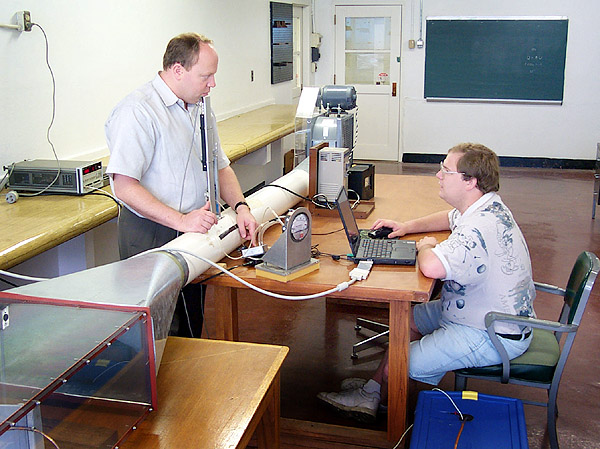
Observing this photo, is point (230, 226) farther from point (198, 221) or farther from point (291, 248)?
point (291, 248)

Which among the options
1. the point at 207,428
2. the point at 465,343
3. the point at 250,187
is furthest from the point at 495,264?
the point at 250,187

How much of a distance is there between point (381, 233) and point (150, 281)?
1.33 m

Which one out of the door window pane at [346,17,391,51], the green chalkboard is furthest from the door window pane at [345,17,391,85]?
the green chalkboard

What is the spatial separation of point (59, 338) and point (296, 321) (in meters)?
2.53

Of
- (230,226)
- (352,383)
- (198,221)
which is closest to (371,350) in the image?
(352,383)

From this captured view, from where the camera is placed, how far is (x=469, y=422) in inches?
88.2

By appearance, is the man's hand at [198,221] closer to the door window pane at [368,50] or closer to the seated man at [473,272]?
the seated man at [473,272]

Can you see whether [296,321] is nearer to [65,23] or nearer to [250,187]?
[65,23]

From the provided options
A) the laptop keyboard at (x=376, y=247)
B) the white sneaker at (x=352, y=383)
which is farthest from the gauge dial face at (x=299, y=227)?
the white sneaker at (x=352, y=383)

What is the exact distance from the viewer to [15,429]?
124 centimetres

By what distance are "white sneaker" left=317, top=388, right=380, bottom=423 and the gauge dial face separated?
0.78m

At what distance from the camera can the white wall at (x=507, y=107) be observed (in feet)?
28.0

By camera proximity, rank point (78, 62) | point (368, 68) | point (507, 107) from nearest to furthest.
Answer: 1. point (78, 62)
2. point (507, 107)
3. point (368, 68)

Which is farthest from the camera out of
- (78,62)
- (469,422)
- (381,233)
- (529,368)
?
(78,62)
